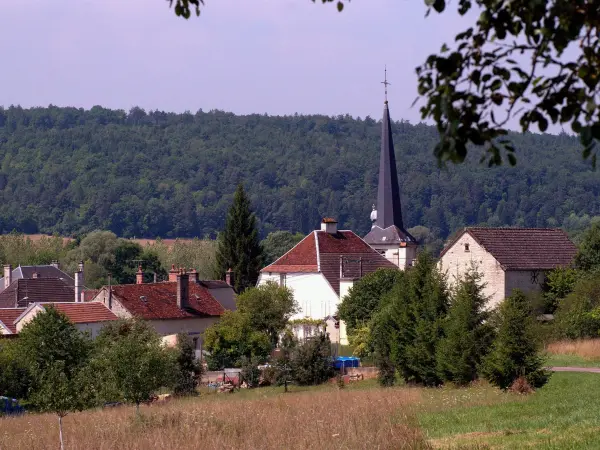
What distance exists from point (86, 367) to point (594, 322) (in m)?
20.4

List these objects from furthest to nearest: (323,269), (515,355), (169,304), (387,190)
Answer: (387,190)
(323,269)
(169,304)
(515,355)

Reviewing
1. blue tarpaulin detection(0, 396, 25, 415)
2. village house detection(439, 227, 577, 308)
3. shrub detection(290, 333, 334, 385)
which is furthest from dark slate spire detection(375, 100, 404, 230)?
blue tarpaulin detection(0, 396, 25, 415)

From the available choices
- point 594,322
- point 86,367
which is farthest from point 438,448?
point 594,322

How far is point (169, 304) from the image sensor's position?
187ft

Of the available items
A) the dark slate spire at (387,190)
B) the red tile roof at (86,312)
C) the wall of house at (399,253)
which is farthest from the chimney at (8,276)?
the dark slate spire at (387,190)

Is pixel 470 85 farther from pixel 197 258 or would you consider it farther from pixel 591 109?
pixel 197 258

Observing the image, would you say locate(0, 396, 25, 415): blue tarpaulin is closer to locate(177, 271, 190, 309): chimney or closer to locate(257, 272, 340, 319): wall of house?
locate(177, 271, 190, 309): chimney

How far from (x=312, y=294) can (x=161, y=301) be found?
9.75 meters

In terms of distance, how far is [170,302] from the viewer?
57375 mm

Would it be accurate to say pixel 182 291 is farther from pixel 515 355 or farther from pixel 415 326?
pixel 515 355

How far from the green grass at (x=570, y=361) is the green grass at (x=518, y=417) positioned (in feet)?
18.3

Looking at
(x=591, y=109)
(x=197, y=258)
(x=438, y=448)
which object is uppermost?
(x=197, y=258)

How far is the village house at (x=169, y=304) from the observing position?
178 ft

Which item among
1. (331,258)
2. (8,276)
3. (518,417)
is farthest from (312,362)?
(8,276)
